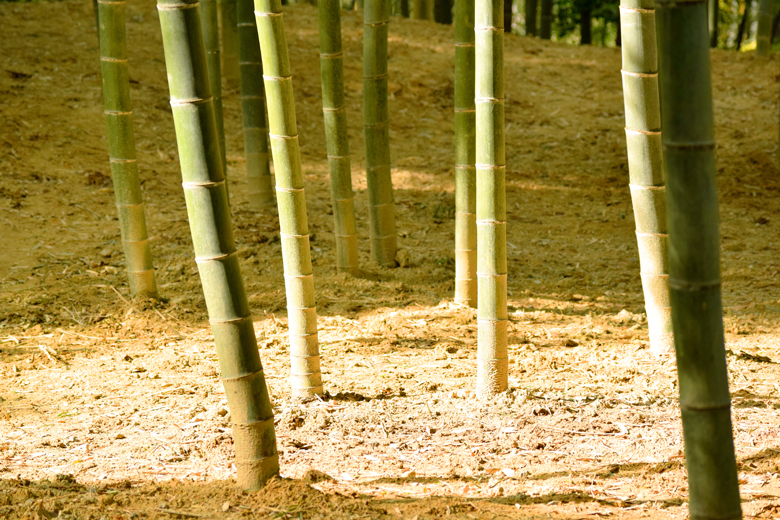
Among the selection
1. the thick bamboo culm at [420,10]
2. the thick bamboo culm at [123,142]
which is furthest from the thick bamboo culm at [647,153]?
the thick bamboo culm at [420,10]

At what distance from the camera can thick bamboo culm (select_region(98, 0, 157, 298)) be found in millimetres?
4633

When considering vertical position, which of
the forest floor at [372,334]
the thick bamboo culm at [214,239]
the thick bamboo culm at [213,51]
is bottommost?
the forest floor at [372,334]

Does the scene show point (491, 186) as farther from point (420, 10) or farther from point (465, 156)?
point (420, 10)

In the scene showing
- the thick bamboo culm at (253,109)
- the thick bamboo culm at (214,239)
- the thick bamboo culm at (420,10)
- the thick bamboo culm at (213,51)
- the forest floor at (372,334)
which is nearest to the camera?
the thick bamboo culm at (214,239)

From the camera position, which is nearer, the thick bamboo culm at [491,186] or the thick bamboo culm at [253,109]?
the thick bamboo culm at [491,186]

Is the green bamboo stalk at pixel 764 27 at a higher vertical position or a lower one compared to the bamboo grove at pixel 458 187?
higher

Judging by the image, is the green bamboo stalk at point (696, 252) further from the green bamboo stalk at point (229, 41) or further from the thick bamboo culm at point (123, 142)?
the green bamboo stalk at point (229, 41)

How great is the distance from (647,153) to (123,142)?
10.4 ft

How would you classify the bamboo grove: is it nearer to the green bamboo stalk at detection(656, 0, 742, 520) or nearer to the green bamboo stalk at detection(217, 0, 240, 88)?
the green bamboo stalk at detection(656, 0, 742, 520)

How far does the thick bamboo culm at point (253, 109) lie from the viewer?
642cm

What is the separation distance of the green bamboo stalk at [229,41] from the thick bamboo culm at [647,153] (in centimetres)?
571

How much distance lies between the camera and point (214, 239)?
7.90 feet

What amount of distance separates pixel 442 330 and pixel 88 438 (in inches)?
87.1

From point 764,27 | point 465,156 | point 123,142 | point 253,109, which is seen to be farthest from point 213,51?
point 764,27
